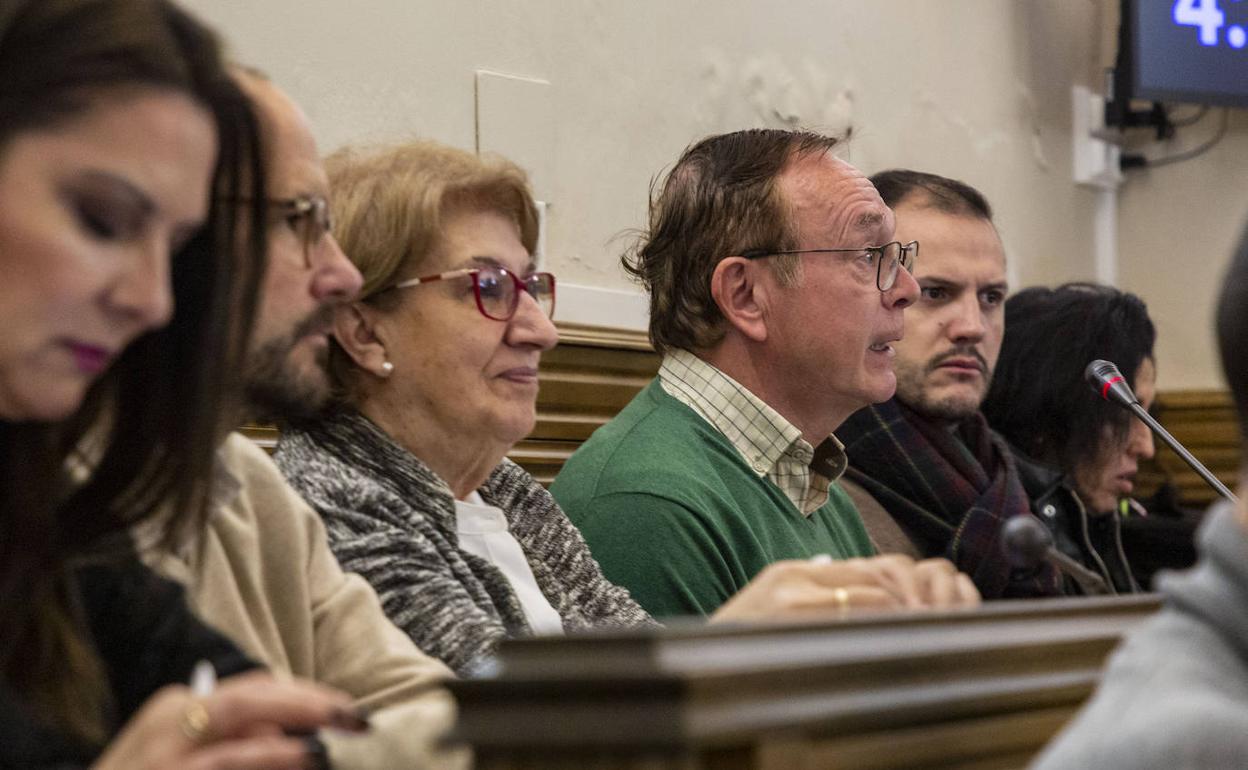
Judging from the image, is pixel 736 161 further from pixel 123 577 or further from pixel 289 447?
pixel 123 577

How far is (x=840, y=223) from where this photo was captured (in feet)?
10.5

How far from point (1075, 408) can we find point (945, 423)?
22.3 inches

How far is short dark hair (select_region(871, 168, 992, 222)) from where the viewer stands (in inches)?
155

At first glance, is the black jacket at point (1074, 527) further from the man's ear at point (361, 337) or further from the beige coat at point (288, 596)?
the beige coat at point (288, 596)

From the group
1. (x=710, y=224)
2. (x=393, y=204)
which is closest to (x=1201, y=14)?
(x=710, y=224)

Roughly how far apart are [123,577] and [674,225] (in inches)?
75.3

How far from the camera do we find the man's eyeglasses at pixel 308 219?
205cm

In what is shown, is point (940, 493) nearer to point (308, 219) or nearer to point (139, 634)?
point (308, 219)

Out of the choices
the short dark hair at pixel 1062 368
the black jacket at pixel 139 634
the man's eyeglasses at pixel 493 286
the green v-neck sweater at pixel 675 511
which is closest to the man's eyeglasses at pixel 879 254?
the green v-neck sweater at pixel 675 511

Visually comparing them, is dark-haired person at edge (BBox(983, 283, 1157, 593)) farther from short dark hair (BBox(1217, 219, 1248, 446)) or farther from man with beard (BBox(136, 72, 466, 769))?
short dark hair (BBox(1217, 219, 1248, 446))

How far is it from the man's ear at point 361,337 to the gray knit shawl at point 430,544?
93 millimetres

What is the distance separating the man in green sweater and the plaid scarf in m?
0.35

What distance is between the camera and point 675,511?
264 cm

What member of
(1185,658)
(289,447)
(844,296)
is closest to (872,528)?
(844,296)
